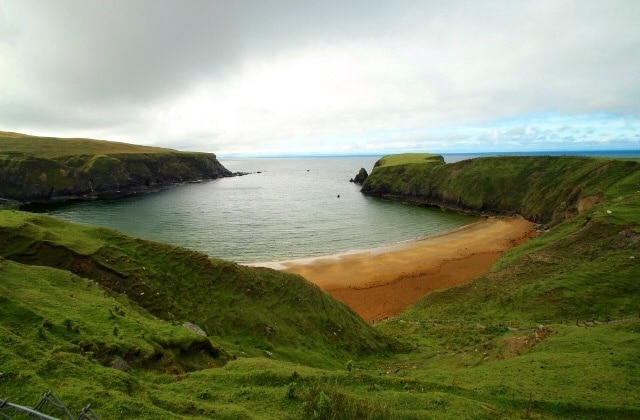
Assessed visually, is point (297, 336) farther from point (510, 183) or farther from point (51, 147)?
point (51, 147)

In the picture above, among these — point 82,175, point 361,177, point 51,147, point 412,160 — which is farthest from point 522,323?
point 51,147

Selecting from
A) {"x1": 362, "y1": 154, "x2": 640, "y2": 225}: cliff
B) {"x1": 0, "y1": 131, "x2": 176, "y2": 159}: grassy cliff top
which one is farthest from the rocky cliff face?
{"x1": 362, "y1": 154, "x2": 640, "y2": 225}: cliff

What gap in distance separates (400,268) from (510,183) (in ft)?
195

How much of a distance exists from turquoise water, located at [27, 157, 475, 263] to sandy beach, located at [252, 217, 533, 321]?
5246 millimetres

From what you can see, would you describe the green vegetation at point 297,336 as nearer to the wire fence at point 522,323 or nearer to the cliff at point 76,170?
the wire fence at point 522,323

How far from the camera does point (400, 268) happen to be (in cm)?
5316

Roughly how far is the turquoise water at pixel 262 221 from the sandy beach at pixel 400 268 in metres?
5.25

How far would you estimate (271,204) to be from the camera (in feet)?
358

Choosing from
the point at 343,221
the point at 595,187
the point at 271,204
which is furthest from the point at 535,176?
the point at 271,204

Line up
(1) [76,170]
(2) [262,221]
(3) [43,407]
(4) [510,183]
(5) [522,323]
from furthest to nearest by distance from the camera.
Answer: (1) [76,170] → (4) [510,183] → (2) [262,221] → (5) [522,323] → (3) [43,407]

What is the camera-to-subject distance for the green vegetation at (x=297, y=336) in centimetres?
1077

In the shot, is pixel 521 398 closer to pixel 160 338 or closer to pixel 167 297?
pixel 160 338

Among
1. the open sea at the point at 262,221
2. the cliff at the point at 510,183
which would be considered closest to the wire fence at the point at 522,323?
the open sea at the point at 262,221

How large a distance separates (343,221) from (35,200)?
9117cm
